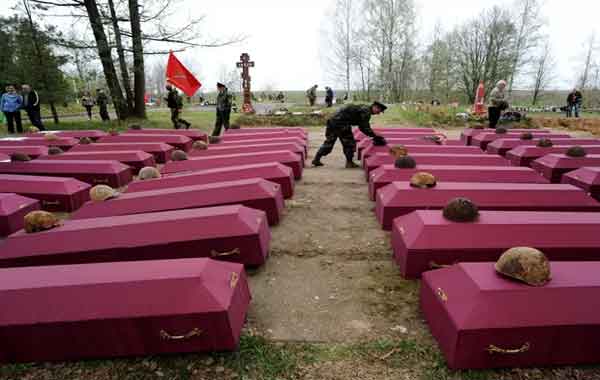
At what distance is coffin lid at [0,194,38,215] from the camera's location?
12.2 feet

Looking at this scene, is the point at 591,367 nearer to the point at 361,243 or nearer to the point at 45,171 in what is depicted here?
the point at 361,243

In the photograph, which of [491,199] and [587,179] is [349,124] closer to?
[491,199]

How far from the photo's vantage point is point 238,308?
200 centimetres

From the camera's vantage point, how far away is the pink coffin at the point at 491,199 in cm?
347

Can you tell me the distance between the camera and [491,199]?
349 centimetres

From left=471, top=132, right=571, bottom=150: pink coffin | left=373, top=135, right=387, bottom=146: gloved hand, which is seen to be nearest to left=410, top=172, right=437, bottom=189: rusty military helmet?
left=373, top=135, right=387, bottom=146: gloved hand

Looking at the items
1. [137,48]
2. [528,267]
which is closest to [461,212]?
[528,267]

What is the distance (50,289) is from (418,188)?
312 centimetres

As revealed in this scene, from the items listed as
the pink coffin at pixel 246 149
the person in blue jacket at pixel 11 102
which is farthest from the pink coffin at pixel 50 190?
the person in blue jacket at pixel 11 102

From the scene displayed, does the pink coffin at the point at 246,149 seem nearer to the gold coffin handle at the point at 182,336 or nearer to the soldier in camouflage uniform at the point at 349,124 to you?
the soldier in camouflage uniform at the point at 349,124

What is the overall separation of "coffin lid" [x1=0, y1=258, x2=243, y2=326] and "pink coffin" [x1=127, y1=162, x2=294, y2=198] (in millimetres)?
2288

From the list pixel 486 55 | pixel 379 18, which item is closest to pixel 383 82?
pixel 379 18

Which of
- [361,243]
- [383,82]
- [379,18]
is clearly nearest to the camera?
[361,243]

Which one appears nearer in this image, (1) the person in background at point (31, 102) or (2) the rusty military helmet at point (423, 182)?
(2) the rusty military helmet at point (423, 182)
